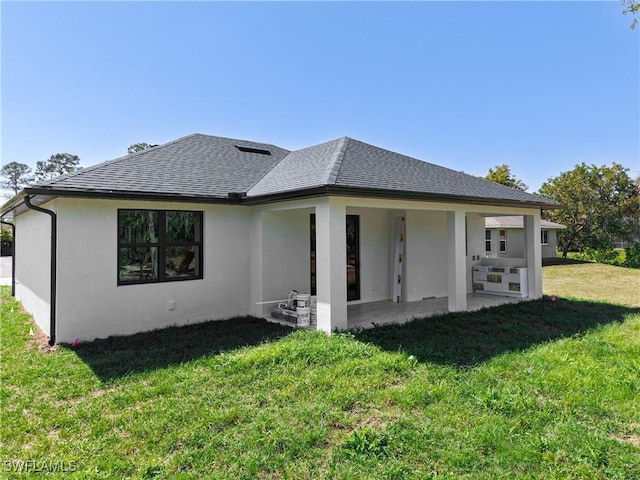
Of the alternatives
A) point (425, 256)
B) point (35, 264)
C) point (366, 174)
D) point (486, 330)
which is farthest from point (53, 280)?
point (425, 256)

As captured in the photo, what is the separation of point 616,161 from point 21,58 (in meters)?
36.4

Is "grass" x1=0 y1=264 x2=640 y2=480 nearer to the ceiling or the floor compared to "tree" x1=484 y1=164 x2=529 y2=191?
nearer to the floor

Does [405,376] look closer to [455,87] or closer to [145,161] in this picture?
[145,161]

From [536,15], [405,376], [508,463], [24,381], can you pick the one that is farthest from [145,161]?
[536,15]

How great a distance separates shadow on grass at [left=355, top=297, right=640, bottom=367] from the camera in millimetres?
6410

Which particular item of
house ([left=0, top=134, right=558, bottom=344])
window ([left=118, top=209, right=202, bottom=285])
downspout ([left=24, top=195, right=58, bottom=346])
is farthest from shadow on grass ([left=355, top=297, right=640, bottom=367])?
downspout ([left=24, top=195, right=58, bottom=346])

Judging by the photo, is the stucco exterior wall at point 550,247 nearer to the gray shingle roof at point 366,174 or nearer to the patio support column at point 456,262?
the gray shingle roof at point 366,174

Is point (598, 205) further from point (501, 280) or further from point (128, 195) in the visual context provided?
point (128, 195)

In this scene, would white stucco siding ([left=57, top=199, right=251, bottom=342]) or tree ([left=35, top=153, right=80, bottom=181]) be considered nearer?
white stucco siding ([left=57, top=199, right=251, bottom=342])

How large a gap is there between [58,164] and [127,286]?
70.8 metres

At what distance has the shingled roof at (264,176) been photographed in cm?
746

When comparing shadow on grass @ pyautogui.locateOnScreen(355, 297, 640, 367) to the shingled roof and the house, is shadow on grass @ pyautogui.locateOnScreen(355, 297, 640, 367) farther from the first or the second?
the shingled roof

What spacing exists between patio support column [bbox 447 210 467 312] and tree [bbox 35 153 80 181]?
7148cm

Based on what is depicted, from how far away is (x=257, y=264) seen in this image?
9258 mm
